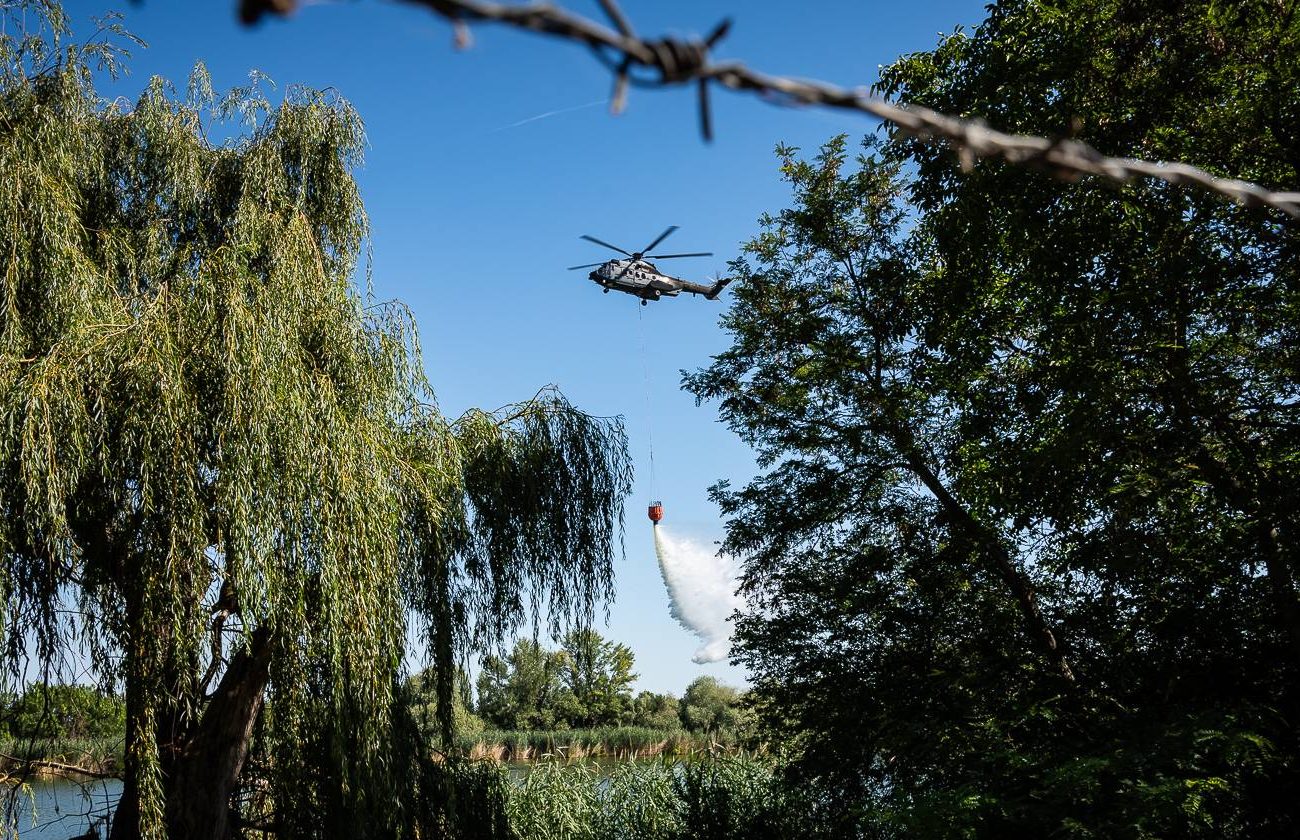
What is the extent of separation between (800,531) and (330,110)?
22.1 feet

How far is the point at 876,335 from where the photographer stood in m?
10.7

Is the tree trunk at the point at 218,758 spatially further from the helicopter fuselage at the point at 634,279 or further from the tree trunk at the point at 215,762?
the helicopter fuselage at the point at 634,279

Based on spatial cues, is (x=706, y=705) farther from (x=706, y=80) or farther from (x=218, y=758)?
(x=706, y=80)

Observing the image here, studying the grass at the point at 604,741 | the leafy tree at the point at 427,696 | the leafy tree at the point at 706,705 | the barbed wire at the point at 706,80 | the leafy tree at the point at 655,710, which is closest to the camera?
the barbed wire at the point at 706,80

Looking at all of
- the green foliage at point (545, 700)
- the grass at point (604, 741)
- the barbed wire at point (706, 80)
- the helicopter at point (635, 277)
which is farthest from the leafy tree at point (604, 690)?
the barbed wire at point (706, 80)

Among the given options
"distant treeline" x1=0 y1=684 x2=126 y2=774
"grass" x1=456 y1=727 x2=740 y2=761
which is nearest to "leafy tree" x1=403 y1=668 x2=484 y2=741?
"distant treeline" x1=0 y1=684 x2=126 y2=774

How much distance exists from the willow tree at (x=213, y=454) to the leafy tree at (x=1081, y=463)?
4372mm

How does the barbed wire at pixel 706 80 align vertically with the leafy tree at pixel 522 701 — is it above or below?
below

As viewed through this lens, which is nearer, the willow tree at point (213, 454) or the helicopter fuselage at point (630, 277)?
the willow tree at point (213, 454)

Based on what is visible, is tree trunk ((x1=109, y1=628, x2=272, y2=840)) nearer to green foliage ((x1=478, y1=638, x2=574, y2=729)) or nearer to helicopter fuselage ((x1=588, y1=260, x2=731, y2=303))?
helicopter fuselage ((x1=588, y1=260, x2=731, y2=303))

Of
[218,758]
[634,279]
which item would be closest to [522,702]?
[634,279]

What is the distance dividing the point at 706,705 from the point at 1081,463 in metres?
27.7

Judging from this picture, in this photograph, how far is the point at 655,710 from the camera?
37281 mm

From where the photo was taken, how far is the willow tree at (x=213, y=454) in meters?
6.41
